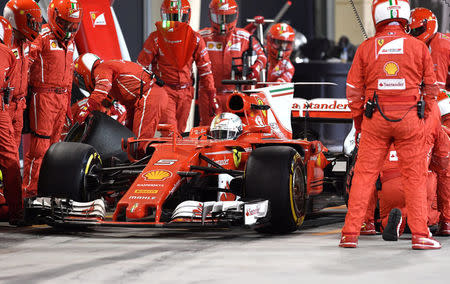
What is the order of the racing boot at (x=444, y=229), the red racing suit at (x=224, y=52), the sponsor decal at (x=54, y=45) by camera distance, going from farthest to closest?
the red racing suit at (x=224, y=52) → the sponsor decal at (x=54, y=45) → the racing boot at (x=444, y=229)

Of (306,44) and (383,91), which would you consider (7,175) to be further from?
(306,44)

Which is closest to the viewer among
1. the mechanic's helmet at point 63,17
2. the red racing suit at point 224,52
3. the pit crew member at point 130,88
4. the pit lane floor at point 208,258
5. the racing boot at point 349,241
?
the pit lane floor at point 208,258

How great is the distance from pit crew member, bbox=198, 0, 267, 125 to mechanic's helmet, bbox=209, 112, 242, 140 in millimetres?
4479

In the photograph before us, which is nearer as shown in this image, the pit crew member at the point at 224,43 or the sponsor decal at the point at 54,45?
the sponsor decal at the point at 54,45

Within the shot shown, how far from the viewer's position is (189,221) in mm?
6781

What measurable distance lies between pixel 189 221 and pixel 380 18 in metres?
2.14

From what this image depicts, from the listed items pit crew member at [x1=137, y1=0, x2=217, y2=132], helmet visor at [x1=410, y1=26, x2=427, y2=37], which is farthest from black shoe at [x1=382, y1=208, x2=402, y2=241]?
pit crew member at [x1=137, y1=0, x2=217, y2=132]

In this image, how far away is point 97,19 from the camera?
43.4ft

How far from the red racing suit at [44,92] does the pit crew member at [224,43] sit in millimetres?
3455

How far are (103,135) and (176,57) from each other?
9.67 feet

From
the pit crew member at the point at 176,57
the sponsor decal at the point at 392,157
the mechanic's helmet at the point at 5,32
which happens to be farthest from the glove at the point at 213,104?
the sponsor decal at the point at 392,157

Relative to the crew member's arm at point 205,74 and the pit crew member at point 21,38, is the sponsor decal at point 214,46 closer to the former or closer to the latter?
the crew member's arm at point 205,74


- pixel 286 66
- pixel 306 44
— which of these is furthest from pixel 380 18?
pixel 306 44

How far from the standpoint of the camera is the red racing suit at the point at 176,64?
11516 millimetres
